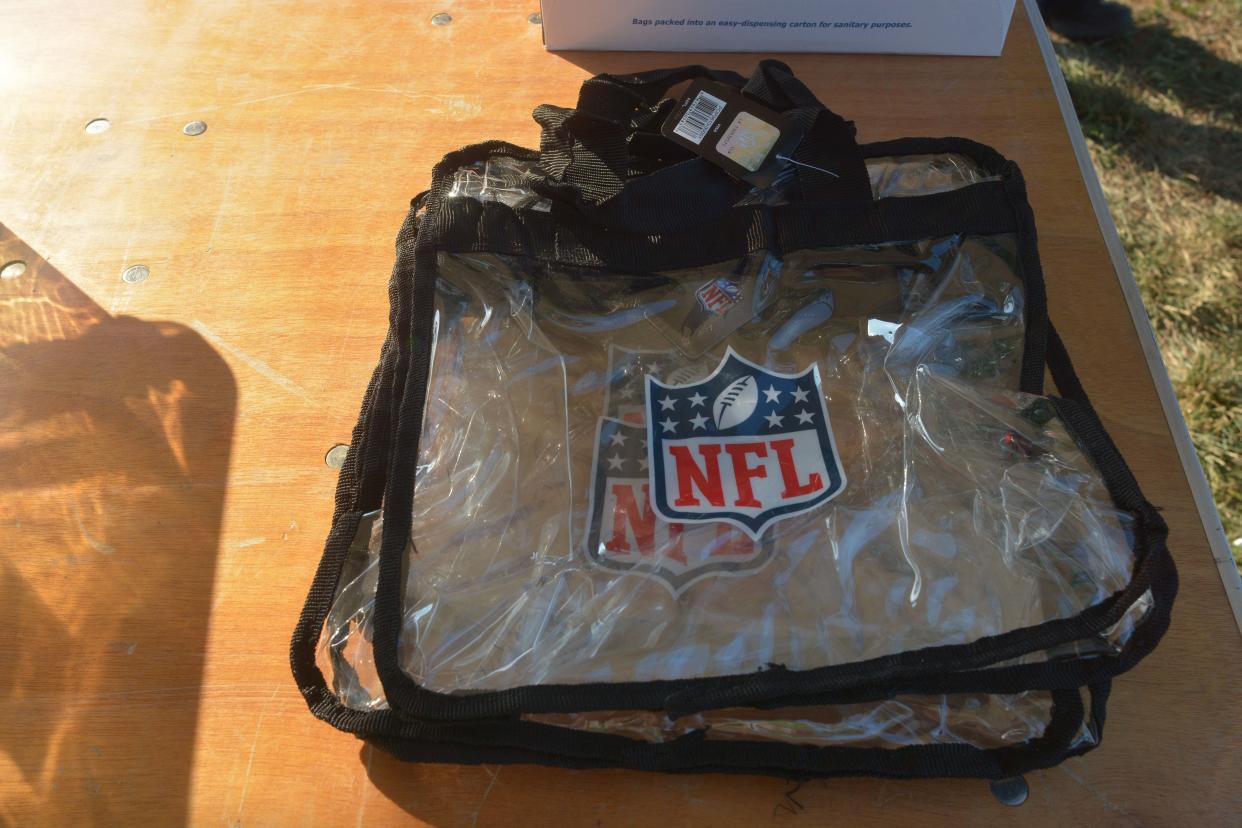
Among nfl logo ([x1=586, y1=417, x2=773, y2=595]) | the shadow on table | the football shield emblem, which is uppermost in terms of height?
the football shield emblem

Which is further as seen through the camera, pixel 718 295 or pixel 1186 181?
pixel 1186 181

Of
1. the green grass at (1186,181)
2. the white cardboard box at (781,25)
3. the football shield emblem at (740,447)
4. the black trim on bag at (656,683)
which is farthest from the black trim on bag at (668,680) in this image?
the green grass at (1186,181)

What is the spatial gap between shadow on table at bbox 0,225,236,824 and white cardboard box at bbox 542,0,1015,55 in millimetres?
492

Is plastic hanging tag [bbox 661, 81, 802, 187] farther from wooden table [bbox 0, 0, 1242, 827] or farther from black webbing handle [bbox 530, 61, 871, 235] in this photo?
wooden table [bbox 0, 0, 1242, 827]

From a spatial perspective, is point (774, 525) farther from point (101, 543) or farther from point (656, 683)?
point (101, 543)

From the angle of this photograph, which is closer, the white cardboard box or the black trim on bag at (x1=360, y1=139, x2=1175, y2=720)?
the black trim on bag at (x1=360, y1=139, x2=1175, y2=720)

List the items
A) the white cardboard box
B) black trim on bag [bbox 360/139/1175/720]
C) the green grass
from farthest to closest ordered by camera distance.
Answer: the green grass < the white cardboard box < black trim on bag [bbox 360/139/1175/720]

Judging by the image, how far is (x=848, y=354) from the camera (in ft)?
2.29

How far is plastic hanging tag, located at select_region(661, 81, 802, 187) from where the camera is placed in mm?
694

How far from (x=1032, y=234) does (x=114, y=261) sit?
2.57 feet

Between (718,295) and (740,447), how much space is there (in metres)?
0.13

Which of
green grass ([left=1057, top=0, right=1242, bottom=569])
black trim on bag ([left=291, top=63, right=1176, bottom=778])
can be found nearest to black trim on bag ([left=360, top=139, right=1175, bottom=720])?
black trim on bag ([left=291, top=63, right=1176, bottom=778])

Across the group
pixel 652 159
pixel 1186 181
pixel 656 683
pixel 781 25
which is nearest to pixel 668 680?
pixel 656 683

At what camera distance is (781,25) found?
2.86ft
